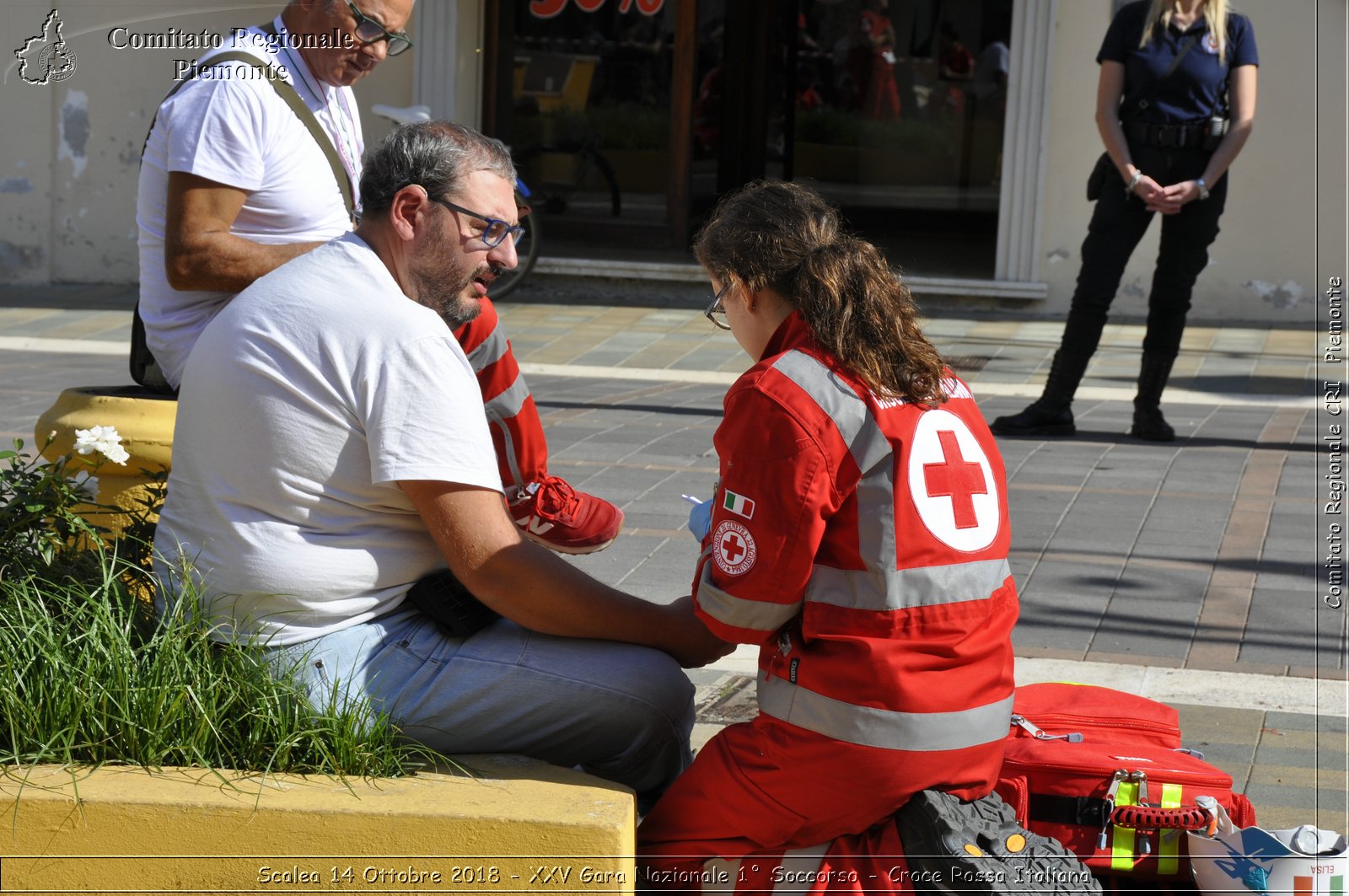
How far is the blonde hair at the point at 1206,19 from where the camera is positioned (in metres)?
6.25

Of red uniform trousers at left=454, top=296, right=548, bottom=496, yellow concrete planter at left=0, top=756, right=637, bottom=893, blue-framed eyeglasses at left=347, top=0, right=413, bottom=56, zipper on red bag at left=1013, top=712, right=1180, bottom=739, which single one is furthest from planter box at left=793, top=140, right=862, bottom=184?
yellow concrete planter at left=0, top=756, right=637, bottom=893

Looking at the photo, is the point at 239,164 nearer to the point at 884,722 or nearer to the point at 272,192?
the point at 272,192

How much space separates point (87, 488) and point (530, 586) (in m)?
1.30

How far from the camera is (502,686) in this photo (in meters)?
2.49

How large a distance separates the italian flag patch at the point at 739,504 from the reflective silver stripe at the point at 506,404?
1.46m

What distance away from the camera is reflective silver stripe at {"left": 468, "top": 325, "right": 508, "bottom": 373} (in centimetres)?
358

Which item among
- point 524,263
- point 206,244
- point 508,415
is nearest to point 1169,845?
point 508,415

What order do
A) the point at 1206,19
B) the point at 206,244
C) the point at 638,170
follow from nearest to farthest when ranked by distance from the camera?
the point at 206,244 → the point at 1206,19 → the point at 638,170

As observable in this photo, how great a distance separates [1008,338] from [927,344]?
7.54 meters

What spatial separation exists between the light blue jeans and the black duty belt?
4.57m

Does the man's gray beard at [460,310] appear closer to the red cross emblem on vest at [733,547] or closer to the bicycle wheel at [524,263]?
the red cross emblem on vest at [733,547]

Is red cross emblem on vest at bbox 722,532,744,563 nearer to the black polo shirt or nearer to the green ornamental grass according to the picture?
the green ornamental grass

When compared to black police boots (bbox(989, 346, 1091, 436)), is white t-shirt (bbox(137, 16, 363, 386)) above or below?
above

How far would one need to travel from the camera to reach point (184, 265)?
3.21 meters
